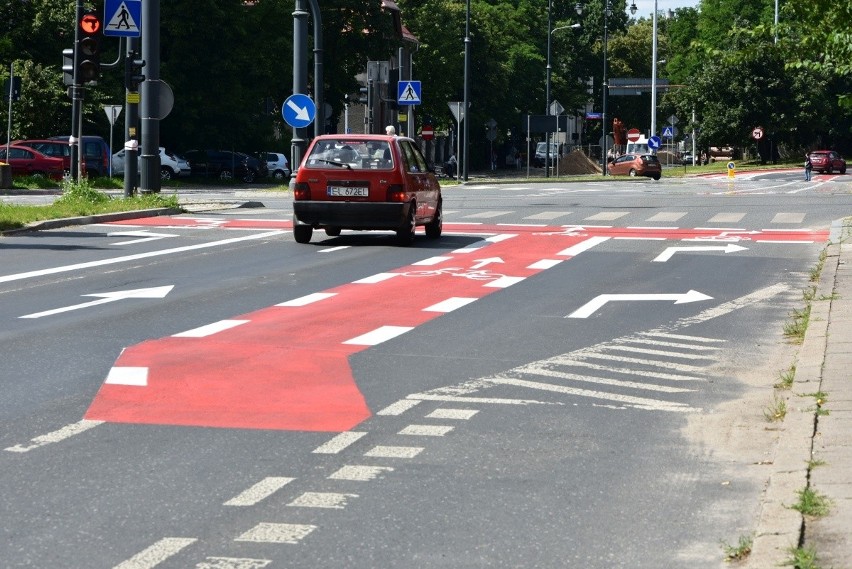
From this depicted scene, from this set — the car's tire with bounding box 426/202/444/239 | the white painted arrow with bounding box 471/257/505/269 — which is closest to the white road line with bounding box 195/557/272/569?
the white painted arrow with bounding box 471/257/505/269

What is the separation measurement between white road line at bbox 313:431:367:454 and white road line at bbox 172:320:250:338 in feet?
13.6

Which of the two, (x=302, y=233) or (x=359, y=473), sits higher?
(x=302, y=233)

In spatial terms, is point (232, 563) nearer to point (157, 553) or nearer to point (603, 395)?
point (157, 553)

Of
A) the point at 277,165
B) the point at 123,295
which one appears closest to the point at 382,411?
the point at 123,295

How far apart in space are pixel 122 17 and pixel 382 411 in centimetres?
2237

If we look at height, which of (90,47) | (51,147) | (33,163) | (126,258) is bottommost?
(126,258)

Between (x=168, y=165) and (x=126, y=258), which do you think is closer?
(x=126, y=258)

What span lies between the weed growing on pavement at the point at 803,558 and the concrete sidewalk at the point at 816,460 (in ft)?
0.05

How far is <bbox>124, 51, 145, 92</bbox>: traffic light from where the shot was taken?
3041 centimetres

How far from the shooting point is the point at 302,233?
74.1 ft

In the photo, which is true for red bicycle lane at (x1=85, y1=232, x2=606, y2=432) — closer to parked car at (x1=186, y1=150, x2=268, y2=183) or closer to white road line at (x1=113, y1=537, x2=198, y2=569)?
white road line at (x1=113, y1=537, x2=198, y2=569)

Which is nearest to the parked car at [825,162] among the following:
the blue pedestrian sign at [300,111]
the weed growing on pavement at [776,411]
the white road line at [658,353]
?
the blue pedestrian sign at [300,111]

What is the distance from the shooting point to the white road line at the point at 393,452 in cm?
748

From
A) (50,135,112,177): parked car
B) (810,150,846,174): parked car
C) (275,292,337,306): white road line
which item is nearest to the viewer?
(275,292,337,306): white road line
